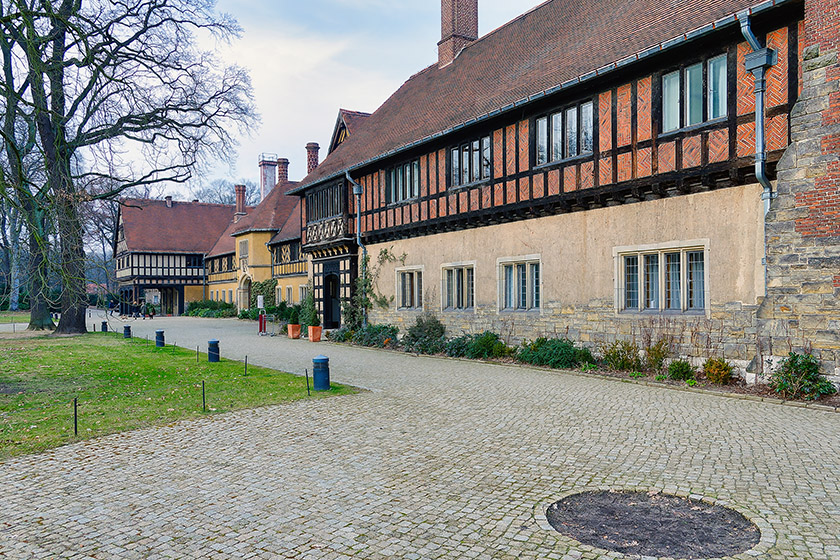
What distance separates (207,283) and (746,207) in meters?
49.0

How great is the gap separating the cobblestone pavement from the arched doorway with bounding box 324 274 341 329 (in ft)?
50.1

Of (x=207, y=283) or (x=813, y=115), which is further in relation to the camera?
(x=207, y=283)

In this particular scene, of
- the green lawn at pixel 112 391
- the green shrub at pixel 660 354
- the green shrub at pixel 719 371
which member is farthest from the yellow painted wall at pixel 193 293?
the green shrub at pixel 719 371

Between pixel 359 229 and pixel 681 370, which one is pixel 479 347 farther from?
pixel 359 229

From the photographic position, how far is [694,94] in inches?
427

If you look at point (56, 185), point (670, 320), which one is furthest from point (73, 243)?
point (670, 320)

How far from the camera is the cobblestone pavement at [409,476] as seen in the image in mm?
4355

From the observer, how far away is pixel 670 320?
11.3m

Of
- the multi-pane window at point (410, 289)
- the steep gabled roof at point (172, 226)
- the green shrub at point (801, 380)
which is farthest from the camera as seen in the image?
the steep gabled roof at point (172, 226)

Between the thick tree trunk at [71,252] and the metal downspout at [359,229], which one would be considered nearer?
the thick tree trunk at [71,252]

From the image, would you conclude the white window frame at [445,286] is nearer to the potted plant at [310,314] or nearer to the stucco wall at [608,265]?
the stucco wall at [608,265]

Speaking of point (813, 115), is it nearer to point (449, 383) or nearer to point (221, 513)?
point (449, 383)

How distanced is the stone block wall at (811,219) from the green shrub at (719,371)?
0.70 metres

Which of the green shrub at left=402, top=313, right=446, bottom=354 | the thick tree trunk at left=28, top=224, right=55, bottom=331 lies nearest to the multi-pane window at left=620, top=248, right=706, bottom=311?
the green shrub at left=402, top=313, right=446, bottom=354
